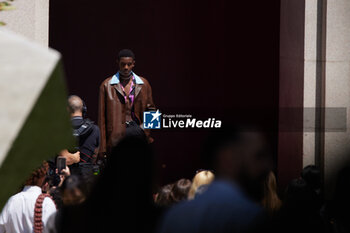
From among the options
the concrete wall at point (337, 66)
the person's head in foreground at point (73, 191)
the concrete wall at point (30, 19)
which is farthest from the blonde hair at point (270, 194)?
the concrete wall at point (337, 66)

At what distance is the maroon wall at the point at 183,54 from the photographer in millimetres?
9539

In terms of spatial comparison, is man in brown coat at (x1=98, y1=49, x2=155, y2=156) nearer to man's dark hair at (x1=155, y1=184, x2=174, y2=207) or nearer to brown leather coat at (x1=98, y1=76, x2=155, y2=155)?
brown leather coat at (x1=98, y1=76, x2=155, y2=155)

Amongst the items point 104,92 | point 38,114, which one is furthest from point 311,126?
point 38,114

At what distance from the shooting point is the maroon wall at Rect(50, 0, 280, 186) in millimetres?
9539

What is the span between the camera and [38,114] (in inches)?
50.5

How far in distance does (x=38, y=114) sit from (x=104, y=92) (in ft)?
21.1

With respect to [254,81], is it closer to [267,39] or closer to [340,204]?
[267,39]

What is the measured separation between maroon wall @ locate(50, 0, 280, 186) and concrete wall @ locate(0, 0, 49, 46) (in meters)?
1.23

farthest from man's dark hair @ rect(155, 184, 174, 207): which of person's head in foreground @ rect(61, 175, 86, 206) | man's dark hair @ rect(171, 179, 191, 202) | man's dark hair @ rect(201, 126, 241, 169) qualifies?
man's dark hair @ rect(201, 126, 241, 169)

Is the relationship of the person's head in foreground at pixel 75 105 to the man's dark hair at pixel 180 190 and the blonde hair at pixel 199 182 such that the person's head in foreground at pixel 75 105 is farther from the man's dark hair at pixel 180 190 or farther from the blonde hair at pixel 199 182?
the blonde hair at pixel 199 182

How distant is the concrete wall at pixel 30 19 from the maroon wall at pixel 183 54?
123 centimetres

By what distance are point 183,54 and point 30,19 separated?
2.97 meters

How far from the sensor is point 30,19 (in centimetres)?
827

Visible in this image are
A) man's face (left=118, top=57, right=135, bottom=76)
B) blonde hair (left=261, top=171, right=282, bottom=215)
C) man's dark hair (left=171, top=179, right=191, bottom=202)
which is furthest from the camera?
man's face (left=118, top=57, right=135, bottom=76)
